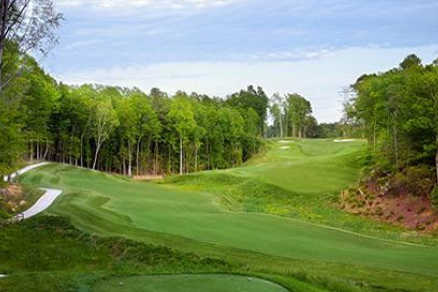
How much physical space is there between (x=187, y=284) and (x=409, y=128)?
1334 inches

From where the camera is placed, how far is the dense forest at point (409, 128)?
40344mm

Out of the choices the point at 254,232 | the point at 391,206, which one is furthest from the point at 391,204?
the point at 254,232

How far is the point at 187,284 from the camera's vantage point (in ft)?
39.1

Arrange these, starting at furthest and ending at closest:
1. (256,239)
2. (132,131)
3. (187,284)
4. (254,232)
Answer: (132,131)
(254,232)
(256,239)
(187,284)

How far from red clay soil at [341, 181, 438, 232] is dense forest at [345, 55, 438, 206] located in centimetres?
116

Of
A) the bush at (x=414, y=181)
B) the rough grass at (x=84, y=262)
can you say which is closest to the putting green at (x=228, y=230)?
the rough grass at (x=84, y=262)

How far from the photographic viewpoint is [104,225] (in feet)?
75.3

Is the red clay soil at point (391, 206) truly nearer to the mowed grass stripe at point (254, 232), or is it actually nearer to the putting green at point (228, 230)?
the putting green at point (228, 230)

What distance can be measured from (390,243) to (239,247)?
9.72 meters

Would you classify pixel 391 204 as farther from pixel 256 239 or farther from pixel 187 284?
pixel 187 284

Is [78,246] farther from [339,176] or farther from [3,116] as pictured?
[339,176]

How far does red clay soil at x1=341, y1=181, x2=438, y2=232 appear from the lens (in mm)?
37237

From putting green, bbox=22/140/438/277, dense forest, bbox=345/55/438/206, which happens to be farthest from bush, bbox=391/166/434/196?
putting green, bbox=22/140/438/277

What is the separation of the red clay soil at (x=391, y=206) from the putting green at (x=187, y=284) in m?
26.9
